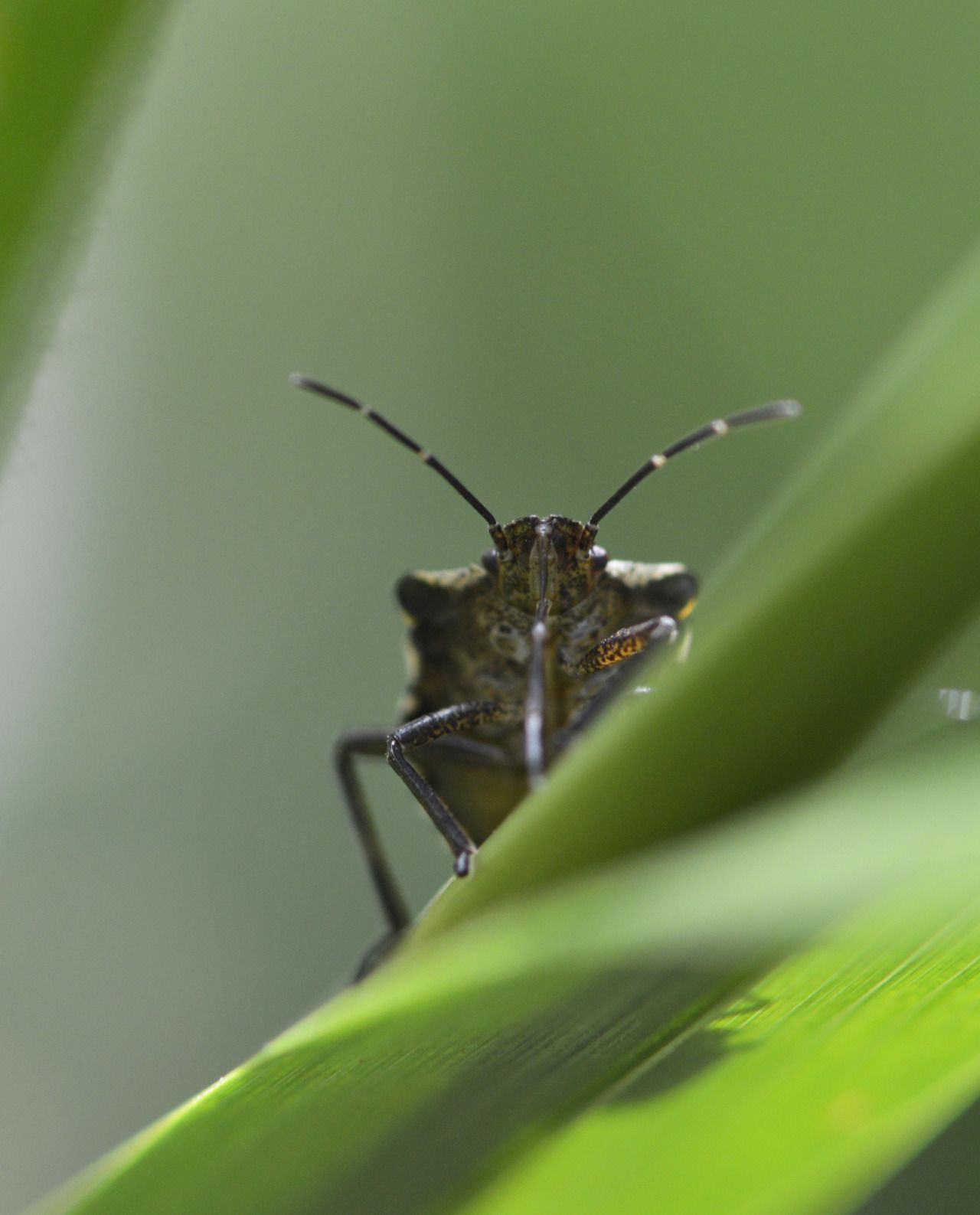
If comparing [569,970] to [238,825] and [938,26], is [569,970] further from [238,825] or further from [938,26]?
[238,825]

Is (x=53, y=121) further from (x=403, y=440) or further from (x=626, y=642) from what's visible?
(x=626, y=642)

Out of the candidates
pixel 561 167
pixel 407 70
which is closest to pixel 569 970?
pixel 561 167

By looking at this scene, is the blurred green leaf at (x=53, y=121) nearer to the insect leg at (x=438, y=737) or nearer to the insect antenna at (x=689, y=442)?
the insect leg at (x=438, y=737)

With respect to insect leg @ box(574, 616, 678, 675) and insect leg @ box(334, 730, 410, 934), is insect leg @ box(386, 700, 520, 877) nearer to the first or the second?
insect leg @ box(574, 616, 678, 675)

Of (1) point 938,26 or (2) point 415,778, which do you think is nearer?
(2) point 415,778

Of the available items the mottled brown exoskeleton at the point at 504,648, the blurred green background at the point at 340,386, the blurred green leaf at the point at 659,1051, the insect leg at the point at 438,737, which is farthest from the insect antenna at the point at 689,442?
the blurred green leaf at the point at 659,1051
